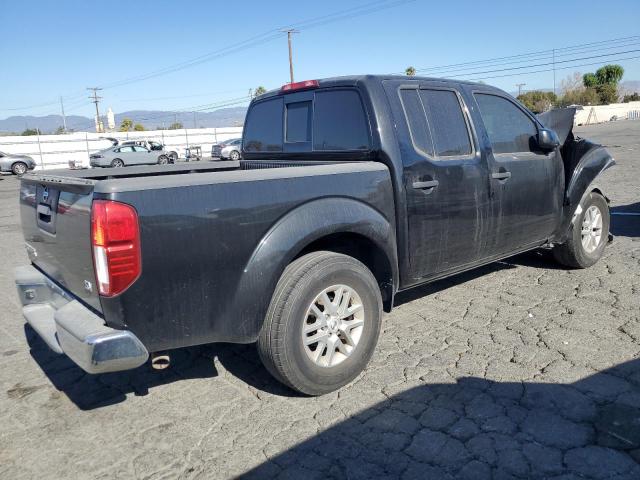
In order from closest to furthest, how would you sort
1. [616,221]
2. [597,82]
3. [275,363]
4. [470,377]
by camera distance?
[275,363] < [470,377] < [616,221] < [597,82]

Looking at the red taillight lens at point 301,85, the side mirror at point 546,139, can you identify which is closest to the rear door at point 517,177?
the side mirror at point 546,139

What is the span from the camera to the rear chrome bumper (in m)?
2.53

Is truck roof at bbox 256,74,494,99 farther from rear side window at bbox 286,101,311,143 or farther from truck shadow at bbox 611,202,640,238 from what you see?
truck shadow at bbox 611,202,640,238

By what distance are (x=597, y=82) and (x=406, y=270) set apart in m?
89.7

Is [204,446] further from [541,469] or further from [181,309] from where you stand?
[541,469]

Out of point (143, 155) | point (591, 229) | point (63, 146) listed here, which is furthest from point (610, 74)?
point (591, 229)

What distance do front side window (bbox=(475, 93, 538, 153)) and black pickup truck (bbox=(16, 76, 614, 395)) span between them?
2 centimetres

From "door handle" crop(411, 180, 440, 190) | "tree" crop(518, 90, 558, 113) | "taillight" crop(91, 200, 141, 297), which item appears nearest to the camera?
"taillight" crop(91, 200, 141, 297)

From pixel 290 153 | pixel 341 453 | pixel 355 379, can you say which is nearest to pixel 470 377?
pixel 355 379

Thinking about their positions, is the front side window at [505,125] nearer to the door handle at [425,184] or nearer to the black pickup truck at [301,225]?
the black pickup truck at [301,225]

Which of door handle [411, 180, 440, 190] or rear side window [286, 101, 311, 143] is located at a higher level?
rear side window [286, 101, 311, 143]

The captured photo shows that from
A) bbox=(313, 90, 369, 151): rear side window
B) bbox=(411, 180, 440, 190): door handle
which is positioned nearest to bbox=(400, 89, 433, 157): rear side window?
bbox=(411, 180, 440, 190): door handle

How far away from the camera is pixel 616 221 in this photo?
315 inches

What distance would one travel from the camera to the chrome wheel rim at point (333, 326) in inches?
127
